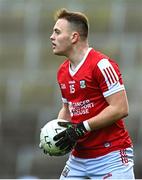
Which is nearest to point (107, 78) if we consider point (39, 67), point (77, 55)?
point (77, 55)

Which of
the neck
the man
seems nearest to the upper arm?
the man

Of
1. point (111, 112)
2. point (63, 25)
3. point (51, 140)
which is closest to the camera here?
point (111, 112)

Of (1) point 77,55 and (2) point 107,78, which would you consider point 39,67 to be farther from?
(2) point 107,78

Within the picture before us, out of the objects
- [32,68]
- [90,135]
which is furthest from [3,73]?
[90,135]

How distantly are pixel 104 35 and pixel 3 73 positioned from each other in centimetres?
173

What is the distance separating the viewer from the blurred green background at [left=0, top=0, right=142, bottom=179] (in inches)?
362

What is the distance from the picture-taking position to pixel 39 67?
10.8 m

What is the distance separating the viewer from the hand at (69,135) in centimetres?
448

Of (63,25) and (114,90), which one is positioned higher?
(63,25)

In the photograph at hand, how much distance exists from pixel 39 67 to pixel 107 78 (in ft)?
20.9

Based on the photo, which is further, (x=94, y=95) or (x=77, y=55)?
(x=77, y=55)

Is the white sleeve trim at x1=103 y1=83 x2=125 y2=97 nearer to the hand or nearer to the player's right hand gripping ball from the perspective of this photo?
the hand

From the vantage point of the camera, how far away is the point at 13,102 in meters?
10.4

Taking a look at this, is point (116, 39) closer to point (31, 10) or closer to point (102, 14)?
point (102, 14)
